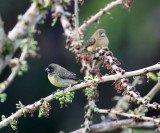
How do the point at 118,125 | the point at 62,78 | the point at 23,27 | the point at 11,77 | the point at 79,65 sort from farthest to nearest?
1. the point at 79,65
2. the point at 62,78
3. the point at 23,27
4. the point at 11,77
5. the point at 118,125

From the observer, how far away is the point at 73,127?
10.9 m

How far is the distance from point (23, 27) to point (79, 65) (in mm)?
6156

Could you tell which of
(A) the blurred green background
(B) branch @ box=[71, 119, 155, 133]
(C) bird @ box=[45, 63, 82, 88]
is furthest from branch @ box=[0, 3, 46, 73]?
(A) the blurred green background

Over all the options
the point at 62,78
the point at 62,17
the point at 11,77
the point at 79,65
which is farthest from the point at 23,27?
the point at 79,65

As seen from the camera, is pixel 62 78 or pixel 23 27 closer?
pixel 23 27

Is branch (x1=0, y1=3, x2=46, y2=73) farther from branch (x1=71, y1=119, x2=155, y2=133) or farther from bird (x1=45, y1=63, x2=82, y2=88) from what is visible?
branch (x1=71, y1=119, x2=155, y2=133)

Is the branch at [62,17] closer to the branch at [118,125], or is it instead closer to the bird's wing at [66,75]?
the bird's wing at [66,75]

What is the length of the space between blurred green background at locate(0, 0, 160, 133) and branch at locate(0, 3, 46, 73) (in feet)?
17.5

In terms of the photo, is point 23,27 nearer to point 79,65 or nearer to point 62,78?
point 62,78

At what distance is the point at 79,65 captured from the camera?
10.4 meters

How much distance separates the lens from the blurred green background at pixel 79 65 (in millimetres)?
10125

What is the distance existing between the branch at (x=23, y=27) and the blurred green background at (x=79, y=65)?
17.5ft

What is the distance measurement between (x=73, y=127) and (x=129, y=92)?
29.0 feet

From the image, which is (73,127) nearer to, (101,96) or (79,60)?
(101,96)
